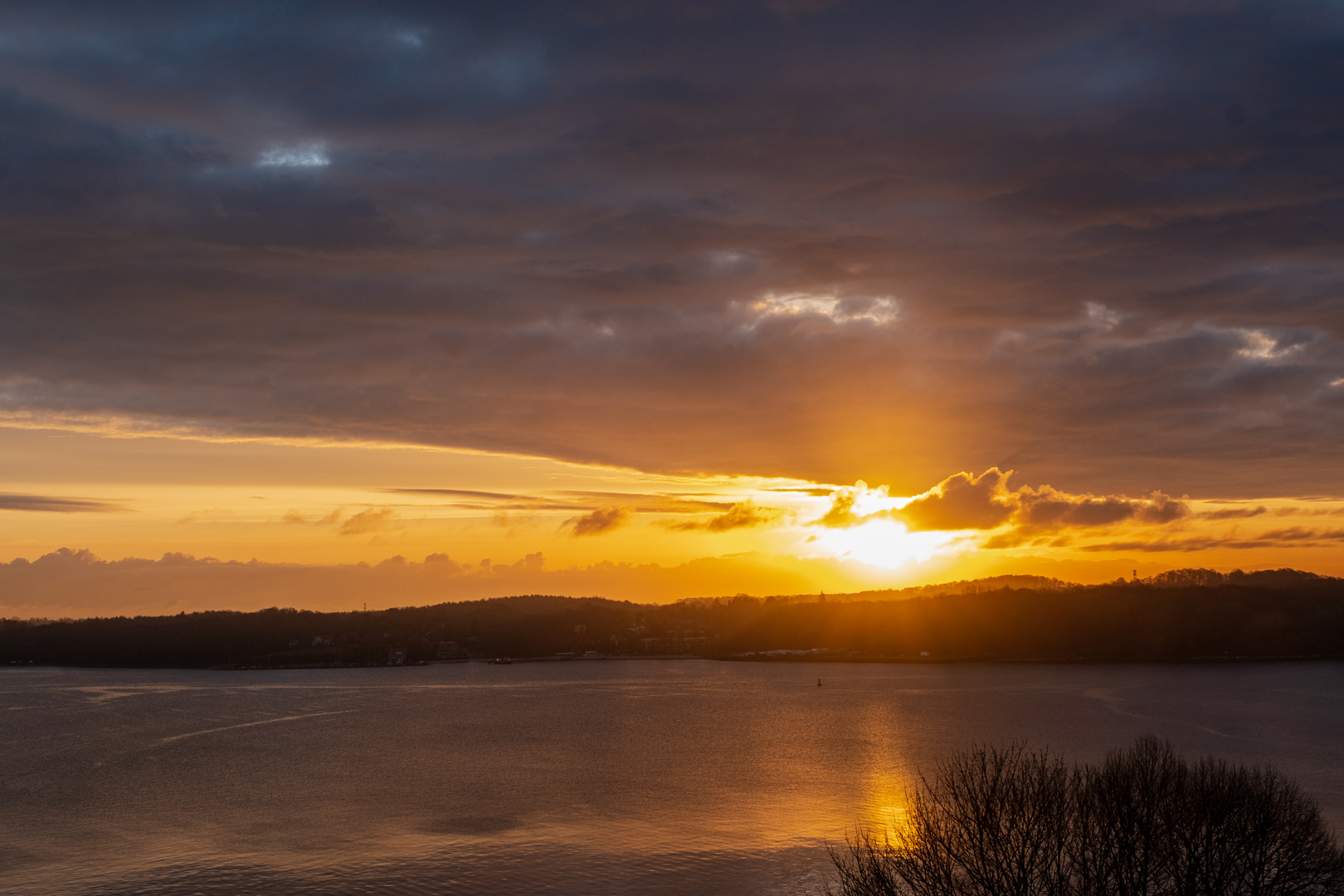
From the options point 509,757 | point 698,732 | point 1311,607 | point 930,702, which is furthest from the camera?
point 1311,607

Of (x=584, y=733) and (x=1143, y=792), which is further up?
(x=1143, y=792)

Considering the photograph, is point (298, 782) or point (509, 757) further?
point (509, 757)

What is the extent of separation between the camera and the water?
42125mm

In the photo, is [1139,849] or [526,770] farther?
[526,770]

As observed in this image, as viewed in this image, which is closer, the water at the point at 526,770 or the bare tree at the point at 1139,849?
the bare tree at the point at 1139,849

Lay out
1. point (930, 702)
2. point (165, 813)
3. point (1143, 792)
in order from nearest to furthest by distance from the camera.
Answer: point (1143, 792), point (165, 813), point (930, 702)

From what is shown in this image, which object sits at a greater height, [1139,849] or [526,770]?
[1139,849]

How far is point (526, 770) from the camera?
2771 inches

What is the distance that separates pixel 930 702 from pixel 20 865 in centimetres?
9352

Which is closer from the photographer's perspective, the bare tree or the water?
the bare tree

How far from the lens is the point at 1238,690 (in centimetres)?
12681

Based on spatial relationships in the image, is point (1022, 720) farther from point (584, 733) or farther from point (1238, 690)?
point (1238, 690)

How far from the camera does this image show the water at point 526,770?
138ft

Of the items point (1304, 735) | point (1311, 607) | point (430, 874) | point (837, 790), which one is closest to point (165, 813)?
point (430, 874)
